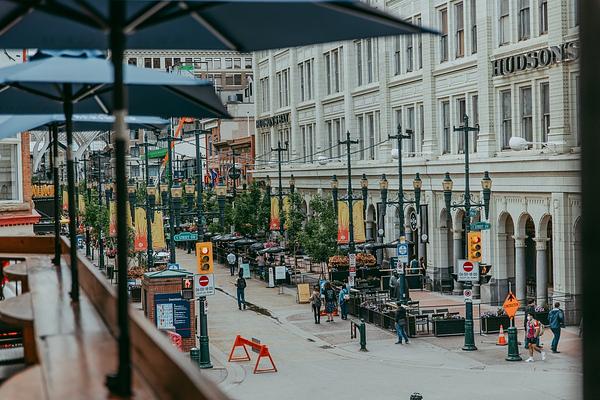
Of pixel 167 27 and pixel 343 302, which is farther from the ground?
pixel 167 27

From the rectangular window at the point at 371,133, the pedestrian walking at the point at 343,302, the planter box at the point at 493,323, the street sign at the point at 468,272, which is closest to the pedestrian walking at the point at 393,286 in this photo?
the pedestrian walking at the point at 343,302

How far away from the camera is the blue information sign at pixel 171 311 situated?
95.1ft

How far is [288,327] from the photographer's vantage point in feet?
124

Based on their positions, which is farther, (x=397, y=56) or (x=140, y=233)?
(x=397, y=56)

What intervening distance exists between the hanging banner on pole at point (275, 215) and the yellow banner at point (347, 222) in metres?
11.5

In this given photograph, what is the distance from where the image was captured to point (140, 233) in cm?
4600

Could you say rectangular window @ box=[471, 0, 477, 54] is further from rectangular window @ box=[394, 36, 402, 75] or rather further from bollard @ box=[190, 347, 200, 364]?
bollard @ box=[190, 347, 200, 364]

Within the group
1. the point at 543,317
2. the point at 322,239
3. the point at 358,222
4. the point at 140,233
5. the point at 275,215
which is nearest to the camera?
the point at 543,317

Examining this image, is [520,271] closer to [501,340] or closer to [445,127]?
[501,340]

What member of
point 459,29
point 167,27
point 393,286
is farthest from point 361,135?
point 167,27

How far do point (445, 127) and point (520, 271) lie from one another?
35.3 feet

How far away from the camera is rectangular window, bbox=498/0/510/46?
4309 centimetres

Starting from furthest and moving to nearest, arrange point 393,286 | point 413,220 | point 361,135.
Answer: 1. point 361,135
2. point 413,220
3. point 393,286

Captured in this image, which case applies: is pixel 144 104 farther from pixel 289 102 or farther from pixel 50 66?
pixel 289 102
